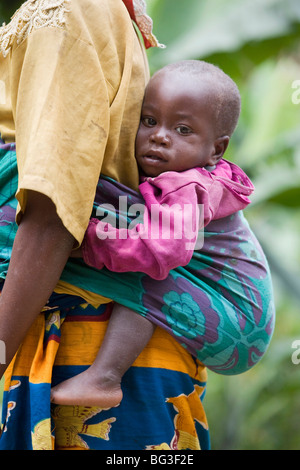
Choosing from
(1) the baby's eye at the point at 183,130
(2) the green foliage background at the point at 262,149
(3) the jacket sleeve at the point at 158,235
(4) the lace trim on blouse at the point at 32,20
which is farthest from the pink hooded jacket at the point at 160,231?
(2) the green foliage background at the point at 262,149

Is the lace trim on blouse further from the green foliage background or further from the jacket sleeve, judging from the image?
the green foliage background

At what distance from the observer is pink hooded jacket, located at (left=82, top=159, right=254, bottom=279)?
1.52 meters

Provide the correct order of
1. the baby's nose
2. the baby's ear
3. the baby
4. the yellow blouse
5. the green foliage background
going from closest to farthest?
1. the yellow blouse
2. the baby
3. the baby's nose
4. the baby's ear
5. the green foliage background

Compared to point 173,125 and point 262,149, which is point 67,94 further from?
point 262,149

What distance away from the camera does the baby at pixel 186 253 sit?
1.55 m

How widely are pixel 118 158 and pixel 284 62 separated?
5492 millimetres

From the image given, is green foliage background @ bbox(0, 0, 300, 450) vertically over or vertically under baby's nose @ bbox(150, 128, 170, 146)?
under

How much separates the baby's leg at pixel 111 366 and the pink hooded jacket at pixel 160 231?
15 centimetres

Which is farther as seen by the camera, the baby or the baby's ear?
the baby's ear

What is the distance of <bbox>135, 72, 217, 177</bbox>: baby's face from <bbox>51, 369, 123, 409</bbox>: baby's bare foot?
572mm

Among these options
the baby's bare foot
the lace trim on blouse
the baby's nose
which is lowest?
the baby's bare foot

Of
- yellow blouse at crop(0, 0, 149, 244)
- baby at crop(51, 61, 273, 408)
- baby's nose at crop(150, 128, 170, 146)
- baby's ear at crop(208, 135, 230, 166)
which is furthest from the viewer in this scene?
baby's ear at crop(208, 135, 230, 166)

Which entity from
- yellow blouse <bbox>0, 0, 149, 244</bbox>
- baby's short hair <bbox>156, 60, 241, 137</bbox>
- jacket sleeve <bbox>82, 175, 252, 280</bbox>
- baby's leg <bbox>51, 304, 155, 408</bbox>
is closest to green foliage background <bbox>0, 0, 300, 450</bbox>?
baby's short hair <bbox>156, 60, 241, 137</bbox>

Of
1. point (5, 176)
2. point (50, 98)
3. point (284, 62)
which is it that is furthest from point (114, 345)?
point (284, 62)
